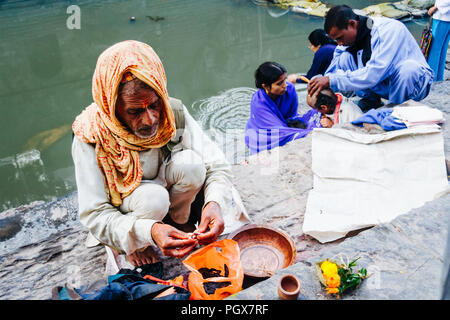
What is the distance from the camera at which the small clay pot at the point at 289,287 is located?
141cm

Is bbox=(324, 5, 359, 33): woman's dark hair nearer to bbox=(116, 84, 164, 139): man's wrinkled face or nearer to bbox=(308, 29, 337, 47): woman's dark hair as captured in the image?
bbox=(308, 29, 337, 47): woman's dark hair

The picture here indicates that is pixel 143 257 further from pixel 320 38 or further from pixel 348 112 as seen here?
pixel 320 38

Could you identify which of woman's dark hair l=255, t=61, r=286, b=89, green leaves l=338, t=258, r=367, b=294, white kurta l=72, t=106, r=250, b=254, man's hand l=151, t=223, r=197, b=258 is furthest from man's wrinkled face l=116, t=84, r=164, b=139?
woman's dark hair l=255, t=61, r=286, b=89

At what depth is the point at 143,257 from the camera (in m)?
2.01

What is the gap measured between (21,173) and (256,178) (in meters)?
3.50

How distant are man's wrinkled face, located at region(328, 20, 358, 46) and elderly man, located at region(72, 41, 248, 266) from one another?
Answer: 6.70ft

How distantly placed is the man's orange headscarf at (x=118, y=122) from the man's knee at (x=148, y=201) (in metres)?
0.04

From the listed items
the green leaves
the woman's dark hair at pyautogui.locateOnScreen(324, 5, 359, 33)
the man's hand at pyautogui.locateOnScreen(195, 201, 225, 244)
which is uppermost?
the woman's dark hair at pyautogui.locateOnScreen(324, 5, 359, 33)

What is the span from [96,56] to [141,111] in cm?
705

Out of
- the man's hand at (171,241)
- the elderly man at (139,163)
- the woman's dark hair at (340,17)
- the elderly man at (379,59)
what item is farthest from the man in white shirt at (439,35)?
the man's hand at (171,241)

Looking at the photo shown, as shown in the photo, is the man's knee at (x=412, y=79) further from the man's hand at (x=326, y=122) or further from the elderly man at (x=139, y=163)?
the elderly man at (x=139, y=163)

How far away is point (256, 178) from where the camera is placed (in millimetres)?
2746

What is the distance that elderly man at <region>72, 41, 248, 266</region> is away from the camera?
165cm
